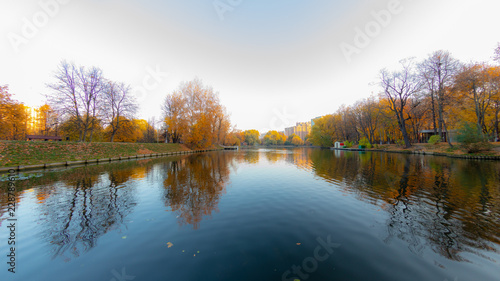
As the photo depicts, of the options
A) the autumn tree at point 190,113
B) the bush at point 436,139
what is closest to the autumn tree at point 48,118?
the autumn tree at point 190,113

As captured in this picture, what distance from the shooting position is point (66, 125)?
94.9 feet

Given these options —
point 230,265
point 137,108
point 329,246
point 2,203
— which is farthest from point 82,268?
point 137,108

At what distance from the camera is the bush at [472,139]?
19938mm

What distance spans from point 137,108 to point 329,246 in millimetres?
39657

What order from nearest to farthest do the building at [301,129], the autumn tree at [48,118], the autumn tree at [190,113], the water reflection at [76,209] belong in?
1. the water reflection at [76,209]
2. the autumn tree at [48,118]
3. the autumn tree at [190,113]
4. the building at [301,129]

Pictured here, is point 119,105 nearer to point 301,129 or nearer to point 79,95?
point 79,95

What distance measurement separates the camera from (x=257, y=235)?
4281mm

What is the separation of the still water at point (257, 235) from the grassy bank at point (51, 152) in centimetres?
1195

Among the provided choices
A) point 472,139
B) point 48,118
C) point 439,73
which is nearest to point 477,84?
point 439,73

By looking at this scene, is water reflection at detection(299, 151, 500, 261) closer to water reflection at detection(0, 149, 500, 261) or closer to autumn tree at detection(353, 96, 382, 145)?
water reflection at detection(0, 149, 500, 261)

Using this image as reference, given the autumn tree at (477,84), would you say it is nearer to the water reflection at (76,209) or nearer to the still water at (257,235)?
the still water at (257,235)

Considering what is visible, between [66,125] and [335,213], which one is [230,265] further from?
[66,125]

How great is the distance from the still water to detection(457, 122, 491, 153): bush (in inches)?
808

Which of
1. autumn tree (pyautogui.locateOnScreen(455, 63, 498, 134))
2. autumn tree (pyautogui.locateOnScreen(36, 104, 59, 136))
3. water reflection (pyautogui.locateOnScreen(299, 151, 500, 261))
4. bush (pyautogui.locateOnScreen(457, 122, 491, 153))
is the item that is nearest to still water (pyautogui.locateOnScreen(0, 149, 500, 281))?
water reflection (pyautogui.locateOnScreen(299, 151, 500, 261))
